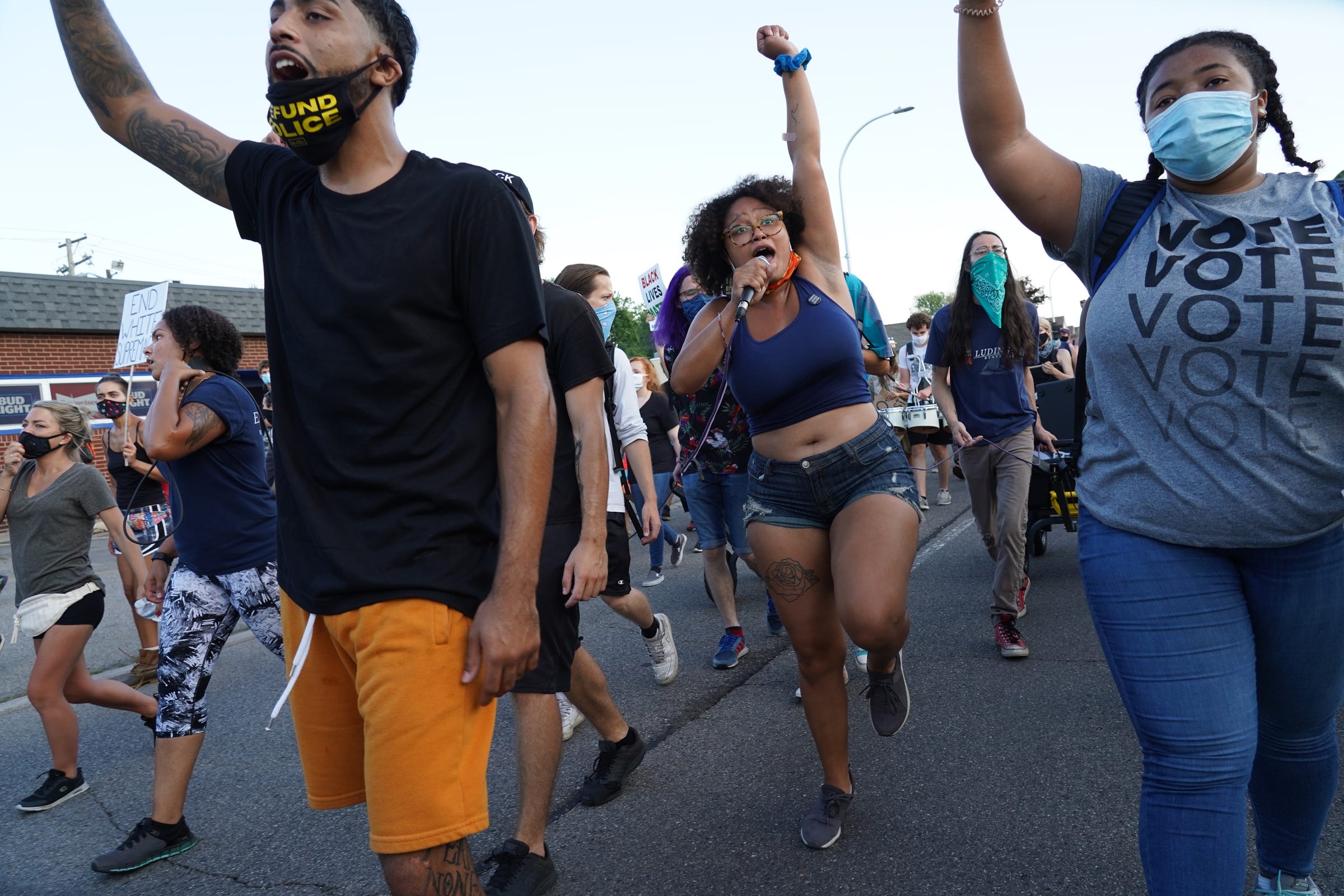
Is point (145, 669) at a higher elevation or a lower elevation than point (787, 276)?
lower

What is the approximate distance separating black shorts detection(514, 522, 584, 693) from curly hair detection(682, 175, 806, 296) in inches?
45.2

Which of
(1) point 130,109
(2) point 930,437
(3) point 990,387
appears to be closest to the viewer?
(1) point 130,109

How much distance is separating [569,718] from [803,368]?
2191 mm

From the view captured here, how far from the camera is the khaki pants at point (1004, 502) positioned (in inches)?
195

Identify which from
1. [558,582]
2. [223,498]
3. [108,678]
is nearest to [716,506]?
[558,582]

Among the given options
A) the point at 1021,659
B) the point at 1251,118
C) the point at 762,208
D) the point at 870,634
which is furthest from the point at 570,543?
the point at 1021,659

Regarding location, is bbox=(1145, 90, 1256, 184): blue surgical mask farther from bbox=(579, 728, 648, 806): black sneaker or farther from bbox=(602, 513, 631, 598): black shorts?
bbox=(579, 728, 648, 806): black sneaker

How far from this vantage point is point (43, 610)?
13.9ft

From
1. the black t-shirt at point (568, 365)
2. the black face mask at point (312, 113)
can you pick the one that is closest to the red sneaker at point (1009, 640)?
the black t-shirt at point (568, 365)

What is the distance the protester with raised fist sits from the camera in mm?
2957

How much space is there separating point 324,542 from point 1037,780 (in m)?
2.68

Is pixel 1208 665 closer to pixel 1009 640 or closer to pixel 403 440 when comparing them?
pixel 403 440

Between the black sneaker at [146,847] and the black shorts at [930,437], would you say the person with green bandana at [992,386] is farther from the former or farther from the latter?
the black sneaker at [146,847]

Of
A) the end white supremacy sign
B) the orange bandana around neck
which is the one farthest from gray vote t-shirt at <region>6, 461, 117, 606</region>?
the end white supremacy sign
